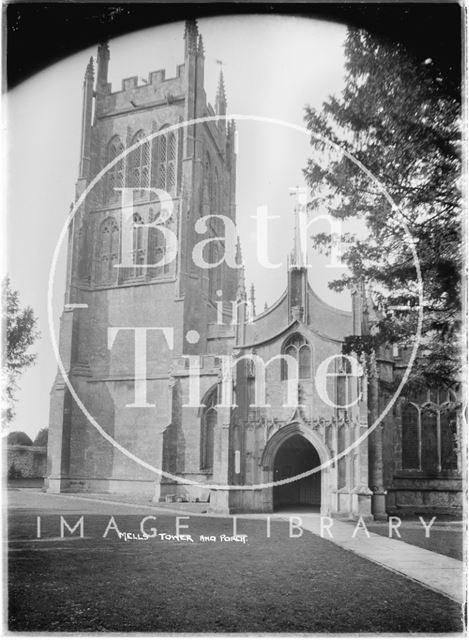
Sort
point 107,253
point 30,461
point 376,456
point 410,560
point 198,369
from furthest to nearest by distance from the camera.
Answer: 1. point 107,253
2. point 198,369
3. point 30,461
4. point 376,456
5. point 410,560

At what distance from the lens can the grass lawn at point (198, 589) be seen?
29.5 ft

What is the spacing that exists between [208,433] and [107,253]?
42.4 feet

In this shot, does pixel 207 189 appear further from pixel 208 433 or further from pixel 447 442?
pixel 447 442

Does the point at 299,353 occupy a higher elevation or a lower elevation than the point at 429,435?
higher

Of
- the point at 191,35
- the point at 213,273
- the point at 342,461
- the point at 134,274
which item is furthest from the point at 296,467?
the point at 191,35

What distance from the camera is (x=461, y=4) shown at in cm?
954

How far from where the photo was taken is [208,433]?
30391 mm

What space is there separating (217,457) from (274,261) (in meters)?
8.84

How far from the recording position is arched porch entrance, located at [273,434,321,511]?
2481cm

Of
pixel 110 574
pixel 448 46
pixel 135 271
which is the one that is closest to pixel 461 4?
pixel 448 46

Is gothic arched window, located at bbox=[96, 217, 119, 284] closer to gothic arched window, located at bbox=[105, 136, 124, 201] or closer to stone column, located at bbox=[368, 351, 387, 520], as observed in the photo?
gothic arched window, located at bbox=[105, 136, 124, 201]

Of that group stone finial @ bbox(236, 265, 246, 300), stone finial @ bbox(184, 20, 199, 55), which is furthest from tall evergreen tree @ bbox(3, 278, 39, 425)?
stone finial @ bbox(236, 265, 246, 300)

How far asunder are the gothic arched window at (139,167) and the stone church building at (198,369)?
130 mm

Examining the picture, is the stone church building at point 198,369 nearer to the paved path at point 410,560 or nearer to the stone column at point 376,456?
the stone column at point 376,456
